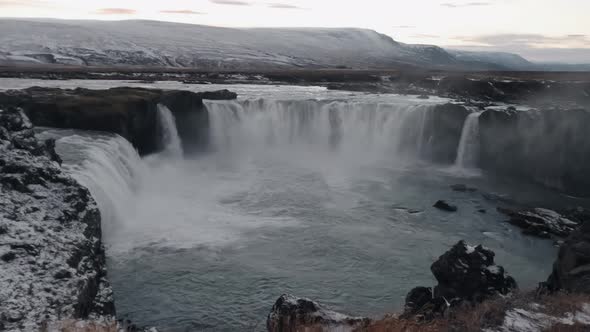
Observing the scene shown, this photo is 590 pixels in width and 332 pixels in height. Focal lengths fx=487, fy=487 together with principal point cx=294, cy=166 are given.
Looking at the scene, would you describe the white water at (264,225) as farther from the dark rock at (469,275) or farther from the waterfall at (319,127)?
the dark rock at (469,275)

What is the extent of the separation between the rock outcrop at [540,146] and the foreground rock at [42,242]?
29369 mm

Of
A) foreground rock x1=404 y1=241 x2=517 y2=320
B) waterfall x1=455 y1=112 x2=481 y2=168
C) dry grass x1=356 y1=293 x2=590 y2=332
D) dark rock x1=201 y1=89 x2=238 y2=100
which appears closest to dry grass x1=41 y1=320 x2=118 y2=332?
dry grass x1=356 y1=293 x2=590 y2=332

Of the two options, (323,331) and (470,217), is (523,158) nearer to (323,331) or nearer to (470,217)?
(470,217)

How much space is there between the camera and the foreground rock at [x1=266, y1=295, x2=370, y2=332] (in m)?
9.13

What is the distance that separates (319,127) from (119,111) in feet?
59.6

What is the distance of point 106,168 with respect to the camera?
2367 cm

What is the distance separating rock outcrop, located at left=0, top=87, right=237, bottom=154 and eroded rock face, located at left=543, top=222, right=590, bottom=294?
25.7m

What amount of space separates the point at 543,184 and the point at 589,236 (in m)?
21.4

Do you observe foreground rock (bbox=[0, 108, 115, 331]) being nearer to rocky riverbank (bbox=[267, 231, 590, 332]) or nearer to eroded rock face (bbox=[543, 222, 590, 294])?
rocky riverbank (bbox=[267, 231, 590, 332])

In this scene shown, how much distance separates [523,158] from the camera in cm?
3588

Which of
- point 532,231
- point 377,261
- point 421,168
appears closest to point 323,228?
point 377,261

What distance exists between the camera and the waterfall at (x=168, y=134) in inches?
1474

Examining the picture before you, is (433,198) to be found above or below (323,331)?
below

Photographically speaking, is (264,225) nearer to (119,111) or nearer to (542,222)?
(542,222)
